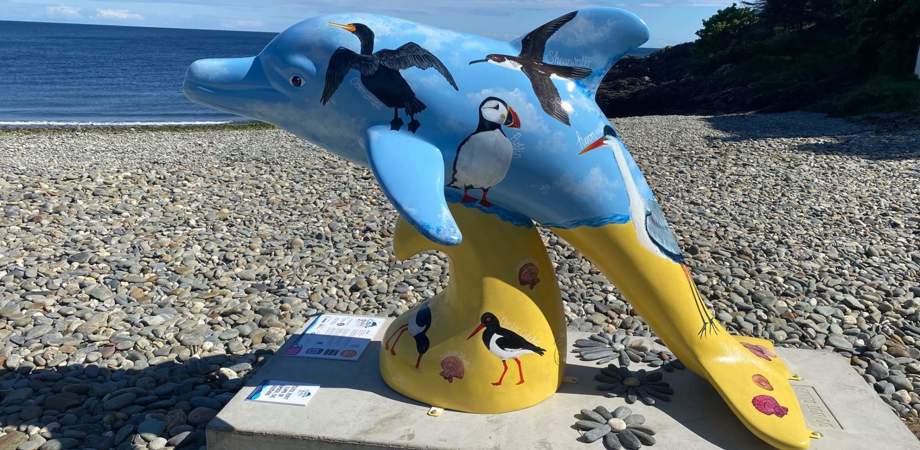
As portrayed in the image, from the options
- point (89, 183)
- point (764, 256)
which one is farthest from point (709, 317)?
point (89, 183)

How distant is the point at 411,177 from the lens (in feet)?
7.91

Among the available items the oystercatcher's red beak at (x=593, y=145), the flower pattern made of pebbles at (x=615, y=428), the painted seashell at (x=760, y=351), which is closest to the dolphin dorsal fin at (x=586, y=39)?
the oystercatcher's red beak at (x=593, y=145)

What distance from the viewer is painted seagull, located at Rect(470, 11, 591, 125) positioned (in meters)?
2.62

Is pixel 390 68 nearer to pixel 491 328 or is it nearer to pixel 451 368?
pixel 491 328

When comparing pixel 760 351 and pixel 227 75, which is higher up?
pixel 227 75

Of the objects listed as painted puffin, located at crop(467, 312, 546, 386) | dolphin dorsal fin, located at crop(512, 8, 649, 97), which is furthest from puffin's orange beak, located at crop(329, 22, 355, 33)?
painted puffin, located at crop(467, 312, 546, 386)

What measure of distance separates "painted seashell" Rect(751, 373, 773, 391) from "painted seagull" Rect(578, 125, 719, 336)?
273 millimetres

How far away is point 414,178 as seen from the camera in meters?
2.41

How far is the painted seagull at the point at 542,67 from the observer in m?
2.62

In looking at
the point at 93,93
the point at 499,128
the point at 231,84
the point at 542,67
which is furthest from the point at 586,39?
the point at 93,93

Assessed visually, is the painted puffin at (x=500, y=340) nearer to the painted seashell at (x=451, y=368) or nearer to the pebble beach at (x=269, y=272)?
the painted seashell at (x=451, y=368)

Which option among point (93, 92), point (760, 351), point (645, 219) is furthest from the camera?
point (93, 92)

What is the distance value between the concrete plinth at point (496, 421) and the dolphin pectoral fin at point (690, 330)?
127mm

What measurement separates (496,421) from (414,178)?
1.14m
